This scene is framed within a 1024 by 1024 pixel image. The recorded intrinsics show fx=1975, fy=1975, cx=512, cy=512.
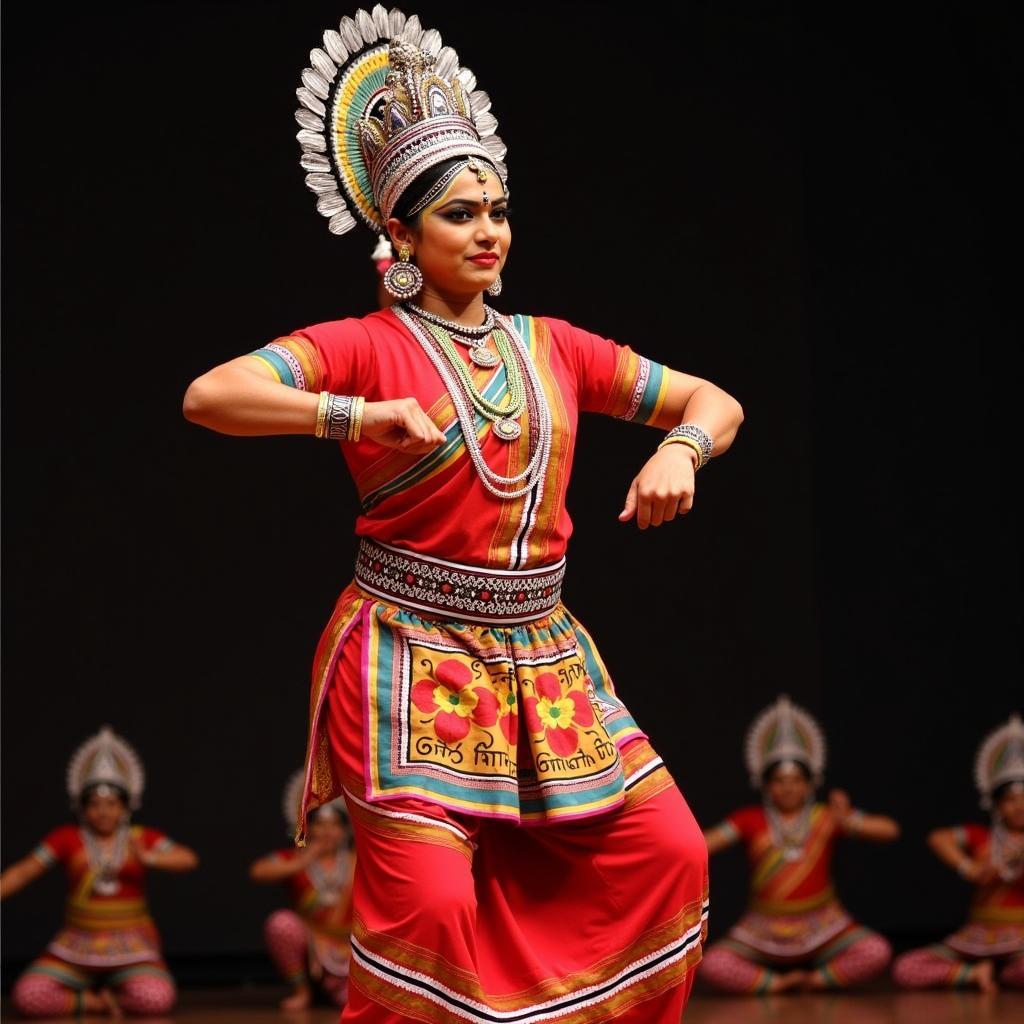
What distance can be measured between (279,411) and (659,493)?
519 millimetres

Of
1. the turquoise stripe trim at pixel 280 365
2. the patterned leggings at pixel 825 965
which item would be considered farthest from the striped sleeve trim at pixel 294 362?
the patterned leggings at pixel 825 965

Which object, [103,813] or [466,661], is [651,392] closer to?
[466,661]

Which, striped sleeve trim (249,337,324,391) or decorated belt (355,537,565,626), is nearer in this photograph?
striped sleeve trim (249,337,324,391)

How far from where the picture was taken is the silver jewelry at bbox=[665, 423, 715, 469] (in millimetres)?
2840

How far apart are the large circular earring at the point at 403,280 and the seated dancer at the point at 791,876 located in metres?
2.94

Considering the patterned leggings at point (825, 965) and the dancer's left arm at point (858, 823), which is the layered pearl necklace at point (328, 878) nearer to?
the patterned leggings at point (825, 965)

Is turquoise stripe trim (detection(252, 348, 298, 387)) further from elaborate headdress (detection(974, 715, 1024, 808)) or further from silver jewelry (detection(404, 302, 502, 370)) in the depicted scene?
elaborate headdress (detection(974, 715, 1024, 808))

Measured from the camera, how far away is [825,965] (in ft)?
17.6

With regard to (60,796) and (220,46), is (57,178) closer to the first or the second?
(220,46)

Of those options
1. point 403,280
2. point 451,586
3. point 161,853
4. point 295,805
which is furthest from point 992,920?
point 403,280

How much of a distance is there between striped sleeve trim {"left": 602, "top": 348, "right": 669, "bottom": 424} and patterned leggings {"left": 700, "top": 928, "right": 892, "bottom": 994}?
8.88 ft

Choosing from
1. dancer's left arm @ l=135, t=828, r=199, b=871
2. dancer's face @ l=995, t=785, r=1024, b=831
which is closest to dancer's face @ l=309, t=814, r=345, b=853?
dancer's left arm @ l=135, t=828, r=199, b=871

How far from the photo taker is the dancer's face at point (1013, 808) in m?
5.41

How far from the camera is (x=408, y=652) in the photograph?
2.76m
